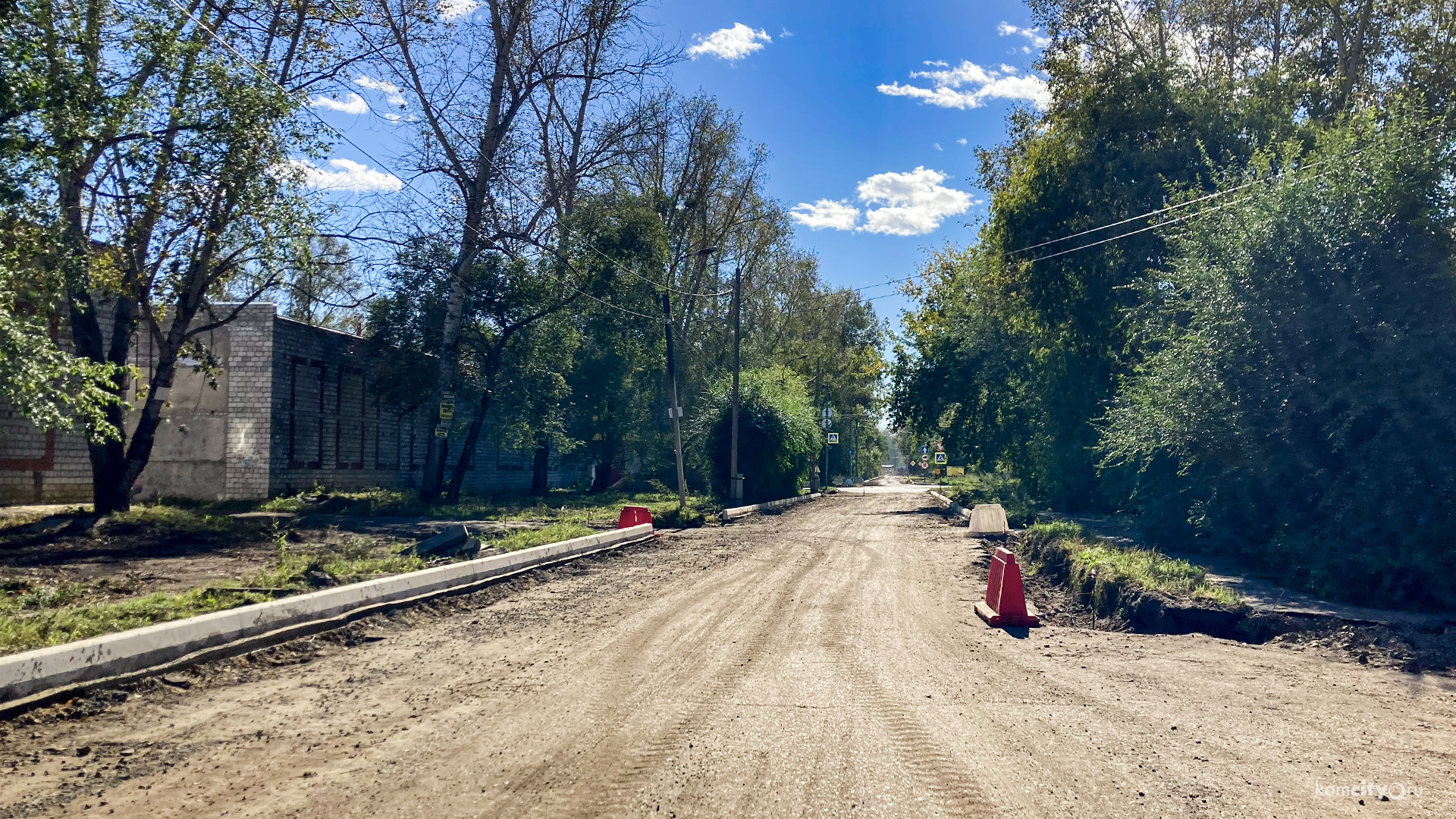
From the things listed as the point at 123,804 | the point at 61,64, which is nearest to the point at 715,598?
the point at 123,804

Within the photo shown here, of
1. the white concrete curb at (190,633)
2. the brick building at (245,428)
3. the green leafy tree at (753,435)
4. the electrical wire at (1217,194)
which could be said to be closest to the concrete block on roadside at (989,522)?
the electrical wire at (1217,194)

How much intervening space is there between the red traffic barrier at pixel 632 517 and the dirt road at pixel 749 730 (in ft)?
33.6

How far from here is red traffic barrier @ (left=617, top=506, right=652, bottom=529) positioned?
19438mm

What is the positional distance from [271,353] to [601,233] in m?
10.8

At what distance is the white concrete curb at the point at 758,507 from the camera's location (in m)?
25.7

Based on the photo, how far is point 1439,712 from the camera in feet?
19.7

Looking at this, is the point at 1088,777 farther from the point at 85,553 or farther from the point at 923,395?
the point at 923,395

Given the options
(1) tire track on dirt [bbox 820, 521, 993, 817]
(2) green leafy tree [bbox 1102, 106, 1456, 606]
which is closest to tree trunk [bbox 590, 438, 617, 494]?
(2) green leafy tree [bbox 1102, 106, 1456, 606]

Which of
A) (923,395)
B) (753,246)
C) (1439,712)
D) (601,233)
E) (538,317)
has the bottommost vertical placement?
(1439,712)

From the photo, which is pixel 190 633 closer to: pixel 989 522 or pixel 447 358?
pixel 989 522

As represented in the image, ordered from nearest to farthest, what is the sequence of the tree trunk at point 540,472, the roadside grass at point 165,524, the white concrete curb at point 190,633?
1. the white concrete curb at point 190,633
2. the roadside grass at point 165,524
3. the tree trunk at point 540,472

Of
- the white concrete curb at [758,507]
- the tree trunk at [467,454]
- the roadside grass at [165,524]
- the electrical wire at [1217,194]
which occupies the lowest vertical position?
the white concrete curb at [758,507]

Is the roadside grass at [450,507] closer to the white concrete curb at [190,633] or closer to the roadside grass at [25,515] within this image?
the roadside grass at [25,515]
